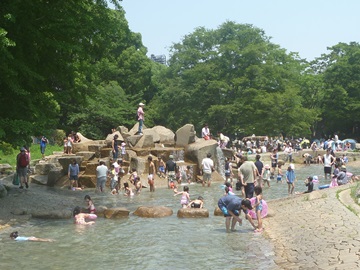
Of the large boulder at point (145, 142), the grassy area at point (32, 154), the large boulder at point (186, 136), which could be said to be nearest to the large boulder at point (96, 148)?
the large boulder at point (145, 142)

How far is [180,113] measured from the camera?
202 feet

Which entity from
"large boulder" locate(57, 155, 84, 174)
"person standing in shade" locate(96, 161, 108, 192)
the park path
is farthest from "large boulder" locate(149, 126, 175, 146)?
the park path

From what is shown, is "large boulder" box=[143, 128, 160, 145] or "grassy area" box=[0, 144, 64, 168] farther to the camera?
"large boulder" box=[143, 128, 160, 145]

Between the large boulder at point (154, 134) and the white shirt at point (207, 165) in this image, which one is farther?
the large boulder at point (154, 134)

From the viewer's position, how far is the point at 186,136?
33.9m

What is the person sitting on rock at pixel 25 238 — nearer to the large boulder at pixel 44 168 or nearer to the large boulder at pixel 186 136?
the large boulder at pixel 44 168

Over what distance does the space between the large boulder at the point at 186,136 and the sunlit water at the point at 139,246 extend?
17.1 meters

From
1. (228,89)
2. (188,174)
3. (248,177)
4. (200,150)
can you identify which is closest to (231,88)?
(228,89)

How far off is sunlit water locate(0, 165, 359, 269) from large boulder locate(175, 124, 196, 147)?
56.2ft

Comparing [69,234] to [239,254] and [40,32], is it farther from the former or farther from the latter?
[40,32]

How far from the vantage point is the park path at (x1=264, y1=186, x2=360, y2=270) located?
9828 millimetres

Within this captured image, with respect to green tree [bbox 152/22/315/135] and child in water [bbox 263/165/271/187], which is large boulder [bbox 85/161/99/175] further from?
green tree [bbox 152/22/315/135]

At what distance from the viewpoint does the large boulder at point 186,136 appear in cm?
3372

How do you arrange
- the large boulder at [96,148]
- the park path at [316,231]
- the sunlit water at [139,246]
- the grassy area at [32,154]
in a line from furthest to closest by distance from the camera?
1. the large boulder at [96,148]
2. the grassy area at [32,154]
3. the sunlit water at [139,246]
4. the park path at [316,231]
